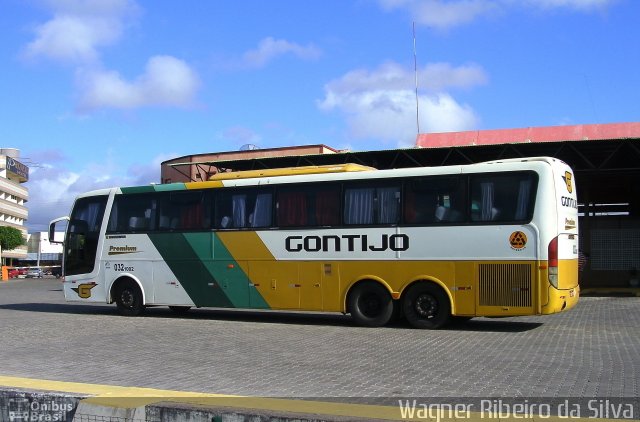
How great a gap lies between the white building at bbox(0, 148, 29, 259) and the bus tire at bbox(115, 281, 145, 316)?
106978 mm

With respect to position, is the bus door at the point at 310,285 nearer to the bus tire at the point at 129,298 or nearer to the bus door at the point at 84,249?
the bus tire at the point at 129,298

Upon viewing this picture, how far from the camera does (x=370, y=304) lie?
14.7 meters

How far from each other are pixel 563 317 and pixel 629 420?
1098 cm

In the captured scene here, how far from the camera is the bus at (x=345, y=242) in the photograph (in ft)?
42.9

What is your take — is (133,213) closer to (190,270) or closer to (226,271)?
(190,270)

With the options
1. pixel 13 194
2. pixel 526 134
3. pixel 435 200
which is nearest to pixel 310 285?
pixel 435 200

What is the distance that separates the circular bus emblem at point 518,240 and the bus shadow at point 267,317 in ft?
6.25

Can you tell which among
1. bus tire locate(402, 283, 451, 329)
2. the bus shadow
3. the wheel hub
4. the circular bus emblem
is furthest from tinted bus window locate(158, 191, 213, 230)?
the circular bus emblem

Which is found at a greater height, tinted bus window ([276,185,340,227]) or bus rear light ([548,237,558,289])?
tinted bus window ([276,185,340,227])

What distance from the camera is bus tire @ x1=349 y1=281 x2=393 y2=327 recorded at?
47.3 feet

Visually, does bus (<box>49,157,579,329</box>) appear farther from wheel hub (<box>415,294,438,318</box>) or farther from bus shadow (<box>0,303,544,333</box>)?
bus shadow (<box>0,303,544,333</box>)

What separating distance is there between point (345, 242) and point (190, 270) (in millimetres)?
4166

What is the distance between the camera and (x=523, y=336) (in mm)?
12820

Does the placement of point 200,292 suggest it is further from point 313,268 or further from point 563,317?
point 563,317
